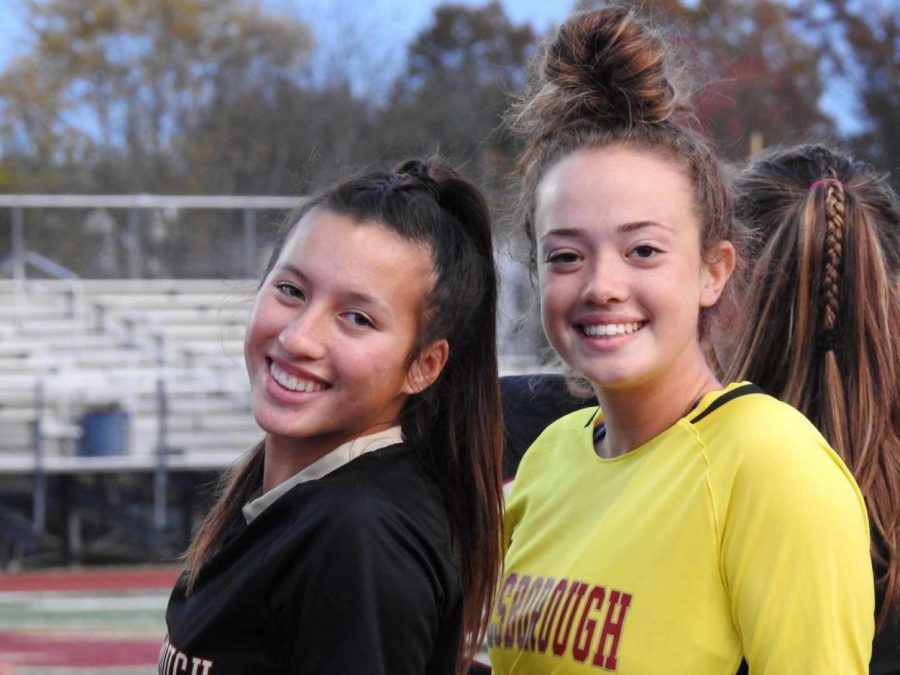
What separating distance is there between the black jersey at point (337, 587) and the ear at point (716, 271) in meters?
0.49

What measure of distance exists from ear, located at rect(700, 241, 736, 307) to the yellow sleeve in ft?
1.23

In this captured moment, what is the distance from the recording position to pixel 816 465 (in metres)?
1.67

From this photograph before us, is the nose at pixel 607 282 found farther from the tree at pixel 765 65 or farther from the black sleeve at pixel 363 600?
the tree at pixel 765 65

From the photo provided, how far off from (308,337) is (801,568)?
27.1 inches

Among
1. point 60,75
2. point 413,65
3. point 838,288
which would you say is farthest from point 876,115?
point 838,288

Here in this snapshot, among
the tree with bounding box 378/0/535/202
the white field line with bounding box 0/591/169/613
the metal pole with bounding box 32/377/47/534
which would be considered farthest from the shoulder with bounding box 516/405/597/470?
the tree with bounding box 378/0/535/202

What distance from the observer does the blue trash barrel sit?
13266 millimetres

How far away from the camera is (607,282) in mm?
1888

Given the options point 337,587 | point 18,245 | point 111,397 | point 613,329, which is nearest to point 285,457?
point 337,587

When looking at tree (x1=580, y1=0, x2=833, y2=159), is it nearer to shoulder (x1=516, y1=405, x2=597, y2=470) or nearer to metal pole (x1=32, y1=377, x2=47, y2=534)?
metal pole (x1=32, y1=377, x2=47, y2=534)

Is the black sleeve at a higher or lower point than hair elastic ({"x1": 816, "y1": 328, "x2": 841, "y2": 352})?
lower

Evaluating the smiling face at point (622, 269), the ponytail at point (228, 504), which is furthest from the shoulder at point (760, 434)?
the ponytail at point (228, 504)

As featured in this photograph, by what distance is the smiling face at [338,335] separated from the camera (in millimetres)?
1880

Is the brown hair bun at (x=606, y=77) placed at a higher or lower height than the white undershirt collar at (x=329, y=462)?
higher
